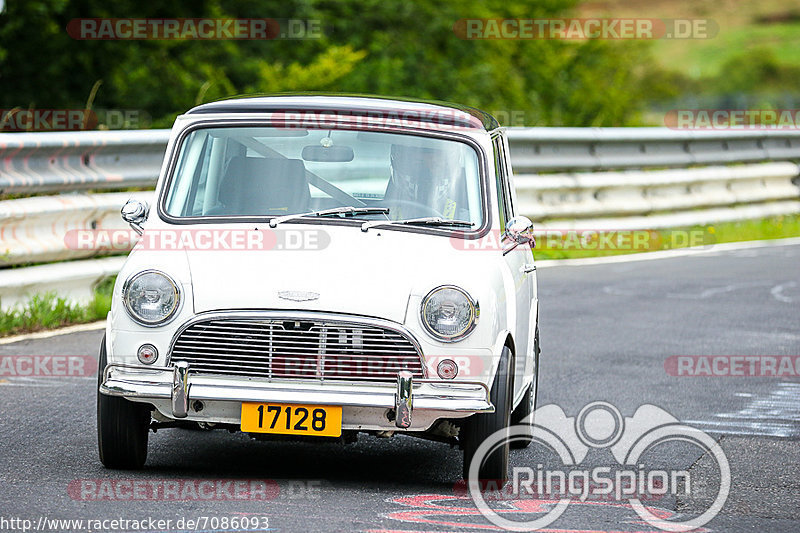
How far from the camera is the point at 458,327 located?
19.6ft

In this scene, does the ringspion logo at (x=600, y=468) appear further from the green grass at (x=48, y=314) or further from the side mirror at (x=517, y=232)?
the green grass at (x=48, y=314)

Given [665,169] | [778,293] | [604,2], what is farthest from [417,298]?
[604,2]

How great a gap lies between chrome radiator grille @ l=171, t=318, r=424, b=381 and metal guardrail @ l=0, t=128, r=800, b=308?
430cm

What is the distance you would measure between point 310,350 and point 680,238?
12078 mm

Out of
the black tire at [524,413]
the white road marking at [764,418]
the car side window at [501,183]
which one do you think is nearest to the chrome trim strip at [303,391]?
the car side window at [501,183]

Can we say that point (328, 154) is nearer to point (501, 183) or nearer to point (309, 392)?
point (501, 183)

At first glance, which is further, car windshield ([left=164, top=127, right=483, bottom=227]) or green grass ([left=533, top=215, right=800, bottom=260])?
green grass ([left=533, top=215, right=800, bottom=260])

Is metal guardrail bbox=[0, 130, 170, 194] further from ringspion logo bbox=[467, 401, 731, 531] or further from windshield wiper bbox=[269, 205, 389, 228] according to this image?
ringspion logo bbox=[467, 401, 731, 531]

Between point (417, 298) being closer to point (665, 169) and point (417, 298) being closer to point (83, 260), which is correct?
point (83, 260)

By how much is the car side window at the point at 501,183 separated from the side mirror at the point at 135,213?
5.46ft

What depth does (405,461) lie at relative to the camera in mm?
6832

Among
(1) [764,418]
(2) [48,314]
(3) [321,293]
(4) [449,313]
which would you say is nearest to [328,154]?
(3) [321,293]

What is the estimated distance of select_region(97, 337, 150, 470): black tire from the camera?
20.0ft

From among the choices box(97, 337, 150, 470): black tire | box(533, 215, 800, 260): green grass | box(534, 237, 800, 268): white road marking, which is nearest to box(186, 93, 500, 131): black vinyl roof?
box(97, 337, 150, 470): black tire
